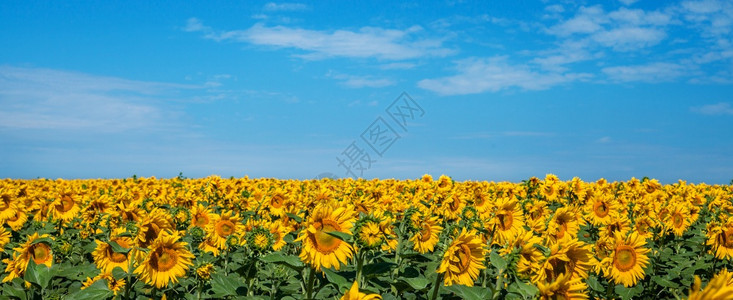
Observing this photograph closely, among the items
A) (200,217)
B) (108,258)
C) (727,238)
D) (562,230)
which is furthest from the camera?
(200,217)

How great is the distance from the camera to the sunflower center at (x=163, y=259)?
504 centimetres

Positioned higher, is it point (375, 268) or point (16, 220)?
point (375, 268)

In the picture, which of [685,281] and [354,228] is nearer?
[354,228]

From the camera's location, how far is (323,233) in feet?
14.1

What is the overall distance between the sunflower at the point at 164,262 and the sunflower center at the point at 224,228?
2481 mm

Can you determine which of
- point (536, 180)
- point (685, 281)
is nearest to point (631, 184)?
point (536, 180)

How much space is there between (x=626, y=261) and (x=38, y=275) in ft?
19.3

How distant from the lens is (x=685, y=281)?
8.16 metres

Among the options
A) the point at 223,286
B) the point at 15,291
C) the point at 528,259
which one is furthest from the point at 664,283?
the point at 15,291

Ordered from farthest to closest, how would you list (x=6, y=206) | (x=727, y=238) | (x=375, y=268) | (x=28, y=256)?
(x=6, y=206) < (x=727, y=238) < (x=28, y=256) < (x=375, y=268)

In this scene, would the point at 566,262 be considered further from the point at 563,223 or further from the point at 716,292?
the point at 563,223

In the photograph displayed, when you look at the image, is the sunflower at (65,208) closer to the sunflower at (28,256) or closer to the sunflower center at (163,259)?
the sunflower at (28,256)

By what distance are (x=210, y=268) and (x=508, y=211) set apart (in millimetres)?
3657

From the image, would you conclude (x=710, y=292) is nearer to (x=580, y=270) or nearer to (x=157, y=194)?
(x=580, y=270)
